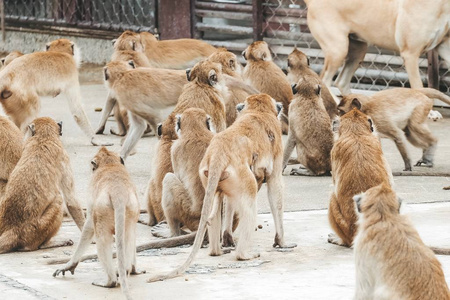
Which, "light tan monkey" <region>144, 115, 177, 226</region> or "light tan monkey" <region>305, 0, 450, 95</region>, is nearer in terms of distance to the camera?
"light tan monkey" <region>144, 115, 177, 226</region>

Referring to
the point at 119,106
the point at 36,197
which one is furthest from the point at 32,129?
the point at 119,106

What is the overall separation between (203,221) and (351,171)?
3.97 feet

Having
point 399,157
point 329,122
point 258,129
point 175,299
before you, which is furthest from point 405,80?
point 175,299

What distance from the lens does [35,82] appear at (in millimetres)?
11820

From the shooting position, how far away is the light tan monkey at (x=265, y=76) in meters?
12.0

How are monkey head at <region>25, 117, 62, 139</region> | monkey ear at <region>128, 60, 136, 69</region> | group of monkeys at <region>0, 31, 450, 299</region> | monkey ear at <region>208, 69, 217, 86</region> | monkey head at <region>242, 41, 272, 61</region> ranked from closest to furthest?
group of monkeys at <region>0, 31, 450, 299</region> → monkey head at <region>25, 117, 62, 139</region> → monkey ear at <region>208, 69, 217, 86</region> → monkey ear at <region>128, 60, 136, 69</region> → monkey head at <region>242, 41, 272, 61</region>

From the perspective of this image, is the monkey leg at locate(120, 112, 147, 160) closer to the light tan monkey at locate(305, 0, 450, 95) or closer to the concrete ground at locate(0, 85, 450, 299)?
the concrete ground at locate(0, 85, 450, 299)

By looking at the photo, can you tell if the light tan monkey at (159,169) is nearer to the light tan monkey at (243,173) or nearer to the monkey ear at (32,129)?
the light tan monkey at (243,173)

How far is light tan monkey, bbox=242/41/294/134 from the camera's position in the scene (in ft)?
39.2

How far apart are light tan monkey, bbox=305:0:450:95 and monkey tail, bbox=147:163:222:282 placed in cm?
671

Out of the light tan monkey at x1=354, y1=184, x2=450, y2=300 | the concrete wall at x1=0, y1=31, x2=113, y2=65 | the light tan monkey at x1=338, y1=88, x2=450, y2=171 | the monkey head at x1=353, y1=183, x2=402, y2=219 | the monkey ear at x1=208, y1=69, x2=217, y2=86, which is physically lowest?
the concrete wall at x1=0, y1=31, x2=113, y2=65

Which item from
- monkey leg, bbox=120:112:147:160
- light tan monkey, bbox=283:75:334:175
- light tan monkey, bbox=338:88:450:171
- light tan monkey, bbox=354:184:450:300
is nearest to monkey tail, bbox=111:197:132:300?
light tan monkey, bbox=354:184:450:300

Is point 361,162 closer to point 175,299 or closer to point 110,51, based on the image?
point 175,299

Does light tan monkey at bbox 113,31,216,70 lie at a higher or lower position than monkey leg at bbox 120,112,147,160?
higher
